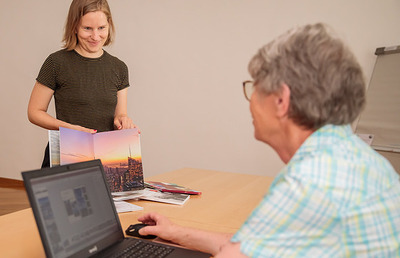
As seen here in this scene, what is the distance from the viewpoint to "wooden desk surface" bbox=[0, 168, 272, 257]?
1.18 meters

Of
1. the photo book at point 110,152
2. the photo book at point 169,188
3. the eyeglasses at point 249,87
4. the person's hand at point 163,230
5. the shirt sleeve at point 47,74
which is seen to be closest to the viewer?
the eyeglasses at point 249,87

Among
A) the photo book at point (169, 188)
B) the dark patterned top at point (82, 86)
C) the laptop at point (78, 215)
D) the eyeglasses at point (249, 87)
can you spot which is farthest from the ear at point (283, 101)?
the dark patterned top at point (82, 86)

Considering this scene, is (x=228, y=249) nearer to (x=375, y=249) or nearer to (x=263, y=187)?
(x=375, y=249)

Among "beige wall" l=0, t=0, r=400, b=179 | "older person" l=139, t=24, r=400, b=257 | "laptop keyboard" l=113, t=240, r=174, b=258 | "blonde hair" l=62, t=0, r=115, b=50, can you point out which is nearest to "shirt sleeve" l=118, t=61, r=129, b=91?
"blonde hair" l=62, t=0, r=115, b=50

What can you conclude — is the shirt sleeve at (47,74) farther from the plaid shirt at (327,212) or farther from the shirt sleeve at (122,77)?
the plaid shirt at (327,212)

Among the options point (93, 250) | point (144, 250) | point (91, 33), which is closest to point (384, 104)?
point (91, 33)

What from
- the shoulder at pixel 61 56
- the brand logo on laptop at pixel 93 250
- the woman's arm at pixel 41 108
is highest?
the shoulder at pixel 61 56

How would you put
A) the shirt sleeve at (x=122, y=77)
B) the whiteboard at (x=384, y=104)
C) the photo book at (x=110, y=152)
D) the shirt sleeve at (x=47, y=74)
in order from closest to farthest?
the photo book at (x=110, y=152) → the shirt sleeve at (x=47, y=74) → the shirt sleeve at (x=122, y=77) → the whiteboard at (x=384, y=104)

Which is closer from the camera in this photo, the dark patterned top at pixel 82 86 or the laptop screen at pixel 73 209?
the laptop screen at pixel 73 209

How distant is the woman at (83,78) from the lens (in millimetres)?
1890

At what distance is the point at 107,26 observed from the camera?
1979mm

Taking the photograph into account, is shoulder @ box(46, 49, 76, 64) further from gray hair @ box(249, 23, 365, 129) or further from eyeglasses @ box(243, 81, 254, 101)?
gray hair @ box(249, 23, 365, 129)

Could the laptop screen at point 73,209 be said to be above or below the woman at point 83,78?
below

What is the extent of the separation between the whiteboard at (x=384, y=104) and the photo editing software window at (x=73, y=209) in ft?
8.45
